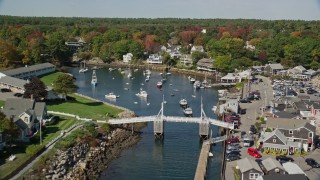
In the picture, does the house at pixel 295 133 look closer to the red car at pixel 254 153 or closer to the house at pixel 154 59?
the red car at pixel 254 153

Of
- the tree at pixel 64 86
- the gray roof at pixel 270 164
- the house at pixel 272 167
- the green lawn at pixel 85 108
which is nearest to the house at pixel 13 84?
the tree at pixel 64 86

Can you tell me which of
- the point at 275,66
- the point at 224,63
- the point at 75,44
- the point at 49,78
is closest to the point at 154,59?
the point at 224,63

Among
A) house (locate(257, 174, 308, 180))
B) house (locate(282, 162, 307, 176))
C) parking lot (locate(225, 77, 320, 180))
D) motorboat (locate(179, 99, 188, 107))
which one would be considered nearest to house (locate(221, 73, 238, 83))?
parking lot (locate(225, 77, 320, 180))

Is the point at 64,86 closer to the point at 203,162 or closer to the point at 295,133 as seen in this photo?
the point at 203,162

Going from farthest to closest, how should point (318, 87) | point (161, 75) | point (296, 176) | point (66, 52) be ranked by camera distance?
point (66, 52) < point (161, 75) < point (318, 87) < point (296, 176)

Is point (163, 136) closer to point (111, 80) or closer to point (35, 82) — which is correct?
point (35, 82)

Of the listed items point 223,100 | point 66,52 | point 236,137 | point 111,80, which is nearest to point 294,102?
point 223,100
